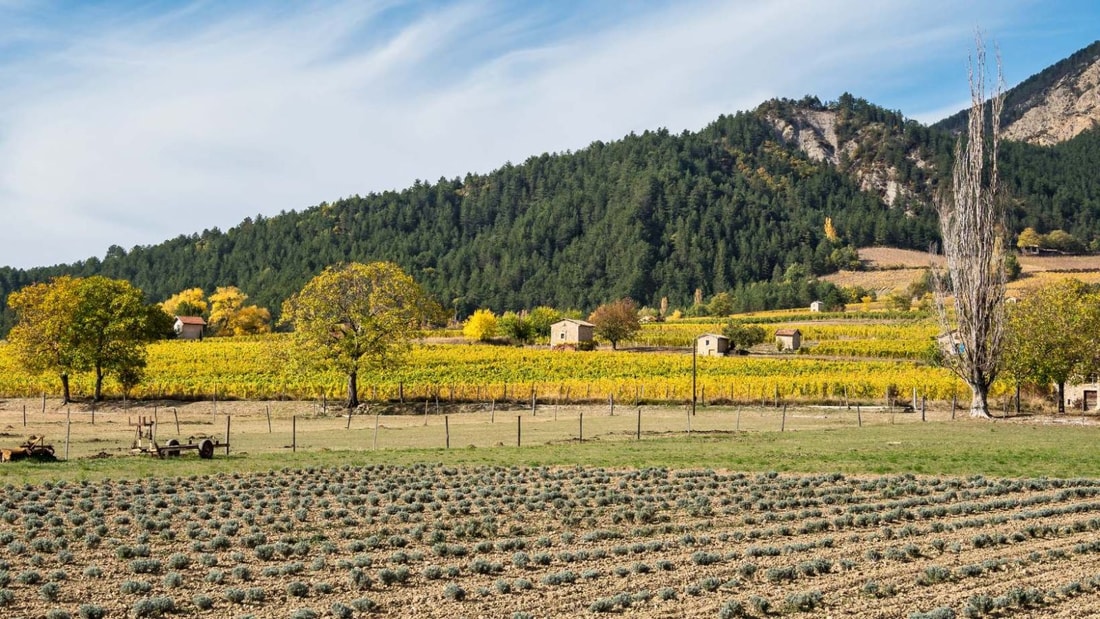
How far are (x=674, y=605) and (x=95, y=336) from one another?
59.9 meters

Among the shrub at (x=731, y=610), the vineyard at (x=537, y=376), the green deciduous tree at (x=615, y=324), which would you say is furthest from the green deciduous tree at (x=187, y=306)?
the shrub at (x=731, y=610)

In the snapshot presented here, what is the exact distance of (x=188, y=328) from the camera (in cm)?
12462

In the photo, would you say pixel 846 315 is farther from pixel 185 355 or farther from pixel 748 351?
pixel 185 355

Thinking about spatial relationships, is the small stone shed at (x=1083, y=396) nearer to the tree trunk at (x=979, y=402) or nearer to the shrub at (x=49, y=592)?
the tree trunk at (x=979, y=402)

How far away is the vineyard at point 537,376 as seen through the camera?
6350 cm

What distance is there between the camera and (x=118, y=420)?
54.0 m

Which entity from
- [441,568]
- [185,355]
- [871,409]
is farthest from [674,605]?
[185,355]

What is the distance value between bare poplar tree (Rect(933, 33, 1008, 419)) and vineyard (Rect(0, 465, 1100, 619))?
86.2ft

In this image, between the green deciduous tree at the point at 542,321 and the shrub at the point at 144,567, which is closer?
the shrub at the point at 144,567

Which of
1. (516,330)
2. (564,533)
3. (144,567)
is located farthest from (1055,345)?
(516,330)

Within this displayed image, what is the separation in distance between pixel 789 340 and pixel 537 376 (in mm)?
37796

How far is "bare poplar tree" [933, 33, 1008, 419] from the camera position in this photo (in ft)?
164

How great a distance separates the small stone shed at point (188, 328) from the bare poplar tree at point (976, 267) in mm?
100017

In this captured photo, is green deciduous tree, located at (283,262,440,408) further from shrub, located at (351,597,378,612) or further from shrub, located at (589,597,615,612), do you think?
shrub, located at (589,597,615,612)
